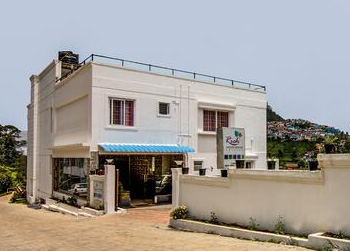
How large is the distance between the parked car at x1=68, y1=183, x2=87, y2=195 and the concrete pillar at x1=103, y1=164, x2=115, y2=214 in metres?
3.37

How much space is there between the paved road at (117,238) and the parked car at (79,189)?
4980mm

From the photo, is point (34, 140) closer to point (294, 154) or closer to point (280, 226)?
point (294, 154)

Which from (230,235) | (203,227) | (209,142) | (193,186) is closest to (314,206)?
(230,235)

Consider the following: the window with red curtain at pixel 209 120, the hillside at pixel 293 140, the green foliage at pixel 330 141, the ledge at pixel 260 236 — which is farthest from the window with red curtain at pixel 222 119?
the green foliage at pixel 330 141

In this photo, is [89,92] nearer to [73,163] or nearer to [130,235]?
[73,163]

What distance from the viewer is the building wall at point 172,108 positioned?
21422mm

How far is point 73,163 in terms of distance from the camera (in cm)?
2395

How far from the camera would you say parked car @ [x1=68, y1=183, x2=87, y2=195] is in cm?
2227

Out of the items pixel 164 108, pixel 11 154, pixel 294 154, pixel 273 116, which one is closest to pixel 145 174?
pixel 164 108

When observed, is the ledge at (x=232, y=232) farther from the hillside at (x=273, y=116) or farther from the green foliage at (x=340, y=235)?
the hillside at (x=273, y=116)

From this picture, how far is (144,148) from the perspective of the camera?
22000 millimetres

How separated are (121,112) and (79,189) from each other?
15.8ft

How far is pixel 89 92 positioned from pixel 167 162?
6173 millimetres

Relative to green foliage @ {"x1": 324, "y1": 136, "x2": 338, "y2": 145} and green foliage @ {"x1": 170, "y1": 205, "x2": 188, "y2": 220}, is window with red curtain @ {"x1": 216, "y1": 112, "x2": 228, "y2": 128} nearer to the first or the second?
green foliage @ {"x1": 170, "y1": 205, "x2": 188, "y2": 220}
